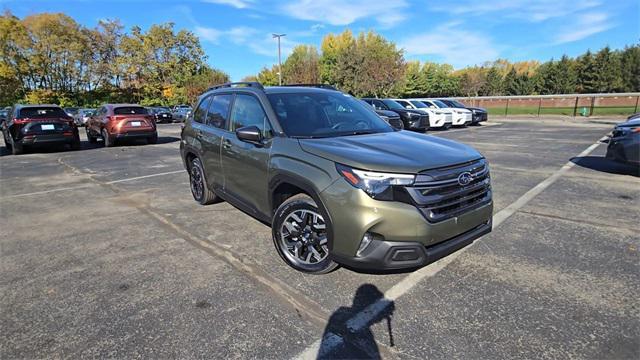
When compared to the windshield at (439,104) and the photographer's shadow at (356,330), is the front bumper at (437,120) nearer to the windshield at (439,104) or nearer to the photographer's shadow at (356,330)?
the windshield at (439,104)

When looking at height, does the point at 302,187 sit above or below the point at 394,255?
above

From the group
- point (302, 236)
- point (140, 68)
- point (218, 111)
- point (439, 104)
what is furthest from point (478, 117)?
point (140, 68)

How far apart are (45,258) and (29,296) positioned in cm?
90

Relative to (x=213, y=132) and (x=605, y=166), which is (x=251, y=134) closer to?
(x=213, y=132)

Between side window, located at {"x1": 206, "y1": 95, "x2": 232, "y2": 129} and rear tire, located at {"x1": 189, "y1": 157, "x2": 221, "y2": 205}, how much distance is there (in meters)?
0.74

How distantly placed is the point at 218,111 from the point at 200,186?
4.23ft

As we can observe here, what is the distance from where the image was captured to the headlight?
9.25ft

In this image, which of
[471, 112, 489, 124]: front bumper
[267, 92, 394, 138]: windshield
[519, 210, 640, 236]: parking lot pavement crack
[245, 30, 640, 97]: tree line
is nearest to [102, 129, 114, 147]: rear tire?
[267, 92, 394, 138]: windshield

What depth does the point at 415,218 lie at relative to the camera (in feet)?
9.12

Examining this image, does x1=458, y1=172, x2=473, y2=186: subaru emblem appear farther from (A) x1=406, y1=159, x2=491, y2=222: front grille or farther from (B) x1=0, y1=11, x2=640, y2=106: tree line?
(B) x1=0, y1=11, x2=640, y2=106: tree line

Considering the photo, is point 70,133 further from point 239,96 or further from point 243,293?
point 243,293

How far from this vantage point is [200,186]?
223 inches

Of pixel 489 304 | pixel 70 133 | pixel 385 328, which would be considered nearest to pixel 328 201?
pixel 385 328

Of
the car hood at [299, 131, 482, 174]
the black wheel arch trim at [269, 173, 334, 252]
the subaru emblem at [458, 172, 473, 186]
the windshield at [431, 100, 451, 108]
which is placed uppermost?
the windshield at [431, 100, 451, 108]
